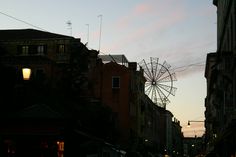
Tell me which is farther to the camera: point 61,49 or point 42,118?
point 61,49

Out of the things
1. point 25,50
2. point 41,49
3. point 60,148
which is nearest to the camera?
point 60,148

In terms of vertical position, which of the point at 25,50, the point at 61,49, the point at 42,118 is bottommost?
the point at 42,118

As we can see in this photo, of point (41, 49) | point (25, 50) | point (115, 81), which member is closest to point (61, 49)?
point (41, 49)

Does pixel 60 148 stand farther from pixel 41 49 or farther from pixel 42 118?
pixel 41 49

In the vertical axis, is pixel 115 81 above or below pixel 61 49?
below

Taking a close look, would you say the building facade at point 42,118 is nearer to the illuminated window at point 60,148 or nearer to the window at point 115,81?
the illuminated window at point 60,148

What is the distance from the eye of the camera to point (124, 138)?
7312 cm

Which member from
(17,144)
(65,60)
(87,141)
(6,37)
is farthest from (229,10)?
(6,37)

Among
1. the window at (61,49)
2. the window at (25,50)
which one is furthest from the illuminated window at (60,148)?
the window at (25,50)

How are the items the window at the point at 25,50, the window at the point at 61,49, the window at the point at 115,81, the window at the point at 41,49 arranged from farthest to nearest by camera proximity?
1. the window at the point at 115,81
2. the window at the point at 41,49
3. the window at the point at 25,50
4. the window at the point at 61,49

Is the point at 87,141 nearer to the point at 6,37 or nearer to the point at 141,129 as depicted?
the point at 6,37

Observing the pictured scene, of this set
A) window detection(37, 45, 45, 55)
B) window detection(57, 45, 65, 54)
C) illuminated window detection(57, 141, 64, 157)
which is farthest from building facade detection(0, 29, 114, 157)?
window detection(37, 45, 45, 55)

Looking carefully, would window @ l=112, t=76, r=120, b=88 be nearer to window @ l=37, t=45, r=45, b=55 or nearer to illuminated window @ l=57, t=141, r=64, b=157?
→ window @ l=37, t=45, r=45, b=55

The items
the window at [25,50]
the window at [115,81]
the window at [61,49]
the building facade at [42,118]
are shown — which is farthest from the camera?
the window at [115,81]
